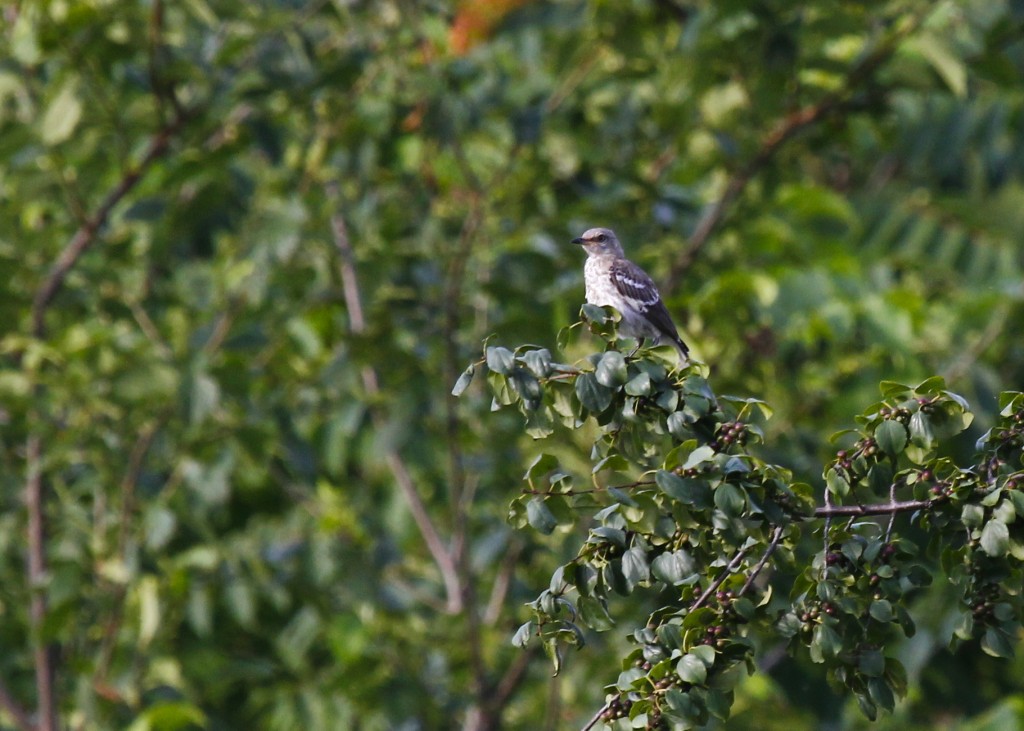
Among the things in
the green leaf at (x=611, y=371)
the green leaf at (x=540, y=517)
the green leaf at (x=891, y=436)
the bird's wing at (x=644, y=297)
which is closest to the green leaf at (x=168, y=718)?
the bird's wing at (x=644, y=297)

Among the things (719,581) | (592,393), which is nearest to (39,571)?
(592,393)

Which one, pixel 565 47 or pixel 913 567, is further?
pixel 565 47

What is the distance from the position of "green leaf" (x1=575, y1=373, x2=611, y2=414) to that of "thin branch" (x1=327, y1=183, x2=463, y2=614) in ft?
12.4

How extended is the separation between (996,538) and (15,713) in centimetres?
520

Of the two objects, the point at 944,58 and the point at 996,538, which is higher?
the point at 996,538

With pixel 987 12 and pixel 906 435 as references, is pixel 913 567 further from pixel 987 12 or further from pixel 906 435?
pixel 987 12

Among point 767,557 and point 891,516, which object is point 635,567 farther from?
point 891,516

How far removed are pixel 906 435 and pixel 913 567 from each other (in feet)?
1.00

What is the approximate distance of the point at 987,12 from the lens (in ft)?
24.6

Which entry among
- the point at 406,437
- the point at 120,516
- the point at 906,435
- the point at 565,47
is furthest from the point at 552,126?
the point at 906,435

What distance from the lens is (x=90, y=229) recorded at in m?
6.89

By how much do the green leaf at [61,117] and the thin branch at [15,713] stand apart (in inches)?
101

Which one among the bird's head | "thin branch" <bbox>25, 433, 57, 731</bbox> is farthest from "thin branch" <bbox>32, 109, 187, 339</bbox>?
the bird's head

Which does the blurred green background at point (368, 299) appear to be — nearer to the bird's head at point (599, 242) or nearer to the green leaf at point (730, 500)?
the bird's head at point (599, 242)
